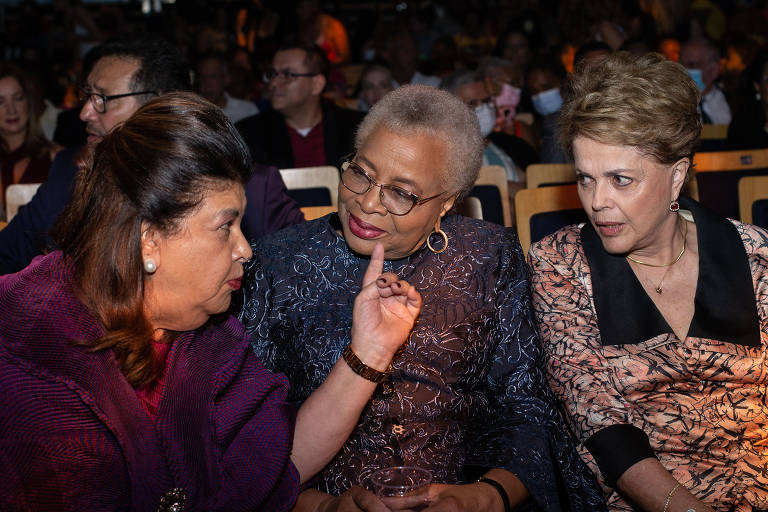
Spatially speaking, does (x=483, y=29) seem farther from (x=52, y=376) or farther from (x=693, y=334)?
(x=52, y=376)

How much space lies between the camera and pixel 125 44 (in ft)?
9.21

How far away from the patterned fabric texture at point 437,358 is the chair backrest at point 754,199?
4.53 feet

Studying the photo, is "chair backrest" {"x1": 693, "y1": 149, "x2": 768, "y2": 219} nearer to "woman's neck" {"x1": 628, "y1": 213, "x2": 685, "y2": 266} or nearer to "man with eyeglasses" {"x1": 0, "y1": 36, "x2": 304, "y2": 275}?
"woman's neck" {"x1": 628, "y1": 213, "x2": 685, "y2": 266}

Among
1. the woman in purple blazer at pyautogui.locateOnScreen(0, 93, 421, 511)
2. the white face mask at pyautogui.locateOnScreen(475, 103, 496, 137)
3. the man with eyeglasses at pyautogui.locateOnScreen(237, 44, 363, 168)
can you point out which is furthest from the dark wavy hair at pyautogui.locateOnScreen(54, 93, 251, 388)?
the white face mask at pyautogui.locateOnScreen(475, 103, 496, 137)

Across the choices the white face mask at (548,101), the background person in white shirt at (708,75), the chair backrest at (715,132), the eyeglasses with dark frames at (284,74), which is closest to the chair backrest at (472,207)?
the eyeglasses with dark frames at (284,74)

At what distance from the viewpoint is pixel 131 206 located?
4.77 ft

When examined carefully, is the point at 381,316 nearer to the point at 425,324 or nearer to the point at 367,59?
the point at 425,324

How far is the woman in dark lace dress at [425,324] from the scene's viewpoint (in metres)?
1.96

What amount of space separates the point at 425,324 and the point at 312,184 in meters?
1.65

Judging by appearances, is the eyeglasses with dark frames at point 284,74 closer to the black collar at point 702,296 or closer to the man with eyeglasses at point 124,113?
the man with eyeglasses at point 124,113

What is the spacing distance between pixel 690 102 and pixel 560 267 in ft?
1.89

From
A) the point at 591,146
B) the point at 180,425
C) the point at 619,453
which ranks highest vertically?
the point at 591,146

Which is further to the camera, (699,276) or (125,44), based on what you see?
(125,44)

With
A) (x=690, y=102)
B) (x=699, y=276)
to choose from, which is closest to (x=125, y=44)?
(x=690, y=102)
